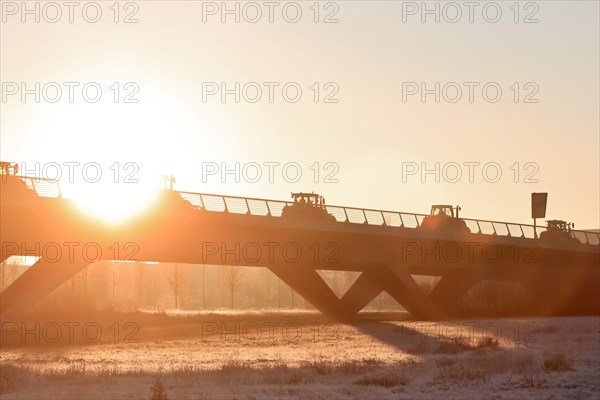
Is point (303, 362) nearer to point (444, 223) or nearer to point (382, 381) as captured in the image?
point (382, 381)

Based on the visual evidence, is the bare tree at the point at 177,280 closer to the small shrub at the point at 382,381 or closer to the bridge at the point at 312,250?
the bridge at the point at 312,250

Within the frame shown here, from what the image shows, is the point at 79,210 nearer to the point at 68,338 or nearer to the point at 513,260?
the point at 68,338

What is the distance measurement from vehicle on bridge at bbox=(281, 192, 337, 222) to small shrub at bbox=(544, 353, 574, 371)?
90.5ft

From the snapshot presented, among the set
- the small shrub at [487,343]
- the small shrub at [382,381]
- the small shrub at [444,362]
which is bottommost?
the small shrub at [487,343]

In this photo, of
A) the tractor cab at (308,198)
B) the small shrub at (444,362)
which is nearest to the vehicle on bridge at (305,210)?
the tractor cab at (308,198)

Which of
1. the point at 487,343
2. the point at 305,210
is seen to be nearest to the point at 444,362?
the point at 487,343

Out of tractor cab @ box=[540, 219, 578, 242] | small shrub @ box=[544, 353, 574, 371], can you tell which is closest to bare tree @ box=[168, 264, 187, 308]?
tractor cab @ box=[540, 219, 578, 242]

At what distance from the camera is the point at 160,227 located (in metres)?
53.9

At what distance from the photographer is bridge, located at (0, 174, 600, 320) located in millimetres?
50188

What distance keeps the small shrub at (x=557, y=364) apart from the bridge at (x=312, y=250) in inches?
1012

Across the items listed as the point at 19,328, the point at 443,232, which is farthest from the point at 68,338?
the point at 443,232

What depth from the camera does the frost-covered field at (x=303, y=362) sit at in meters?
27.5

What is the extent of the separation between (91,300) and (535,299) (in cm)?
4673

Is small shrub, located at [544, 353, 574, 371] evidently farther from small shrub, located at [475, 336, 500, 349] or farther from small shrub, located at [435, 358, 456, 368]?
small shrub, located at [475, 336, 500, 349]
